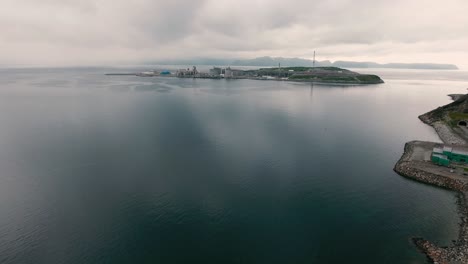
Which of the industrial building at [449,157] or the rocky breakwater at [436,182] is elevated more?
the industrial building at [449,157]

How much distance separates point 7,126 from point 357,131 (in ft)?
267

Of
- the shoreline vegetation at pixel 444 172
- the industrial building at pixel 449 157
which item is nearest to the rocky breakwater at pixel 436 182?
the shoreline vegetation at pixel 444 172

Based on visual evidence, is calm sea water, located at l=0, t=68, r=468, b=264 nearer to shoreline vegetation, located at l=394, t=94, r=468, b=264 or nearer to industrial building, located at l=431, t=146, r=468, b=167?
shoreline vegetation, located at l=394, t=94, r=468, b=264

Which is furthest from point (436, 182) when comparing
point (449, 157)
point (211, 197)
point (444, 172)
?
point (211, 197)

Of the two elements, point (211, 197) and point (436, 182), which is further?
point (436, 182)

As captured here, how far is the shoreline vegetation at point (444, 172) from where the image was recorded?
63.9 feet

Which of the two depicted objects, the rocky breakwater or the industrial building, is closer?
the rocky breakwater

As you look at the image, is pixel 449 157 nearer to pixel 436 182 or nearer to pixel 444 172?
pixel 444 172

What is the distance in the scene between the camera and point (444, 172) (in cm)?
3117

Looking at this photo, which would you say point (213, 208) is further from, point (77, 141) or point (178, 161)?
point (77, 141)

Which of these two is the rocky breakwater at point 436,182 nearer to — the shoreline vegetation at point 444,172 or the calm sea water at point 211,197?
the shoreline vegetation at point 444,172

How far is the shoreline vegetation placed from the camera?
19.5 metres

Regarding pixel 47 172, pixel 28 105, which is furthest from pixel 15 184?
pixel 28 105

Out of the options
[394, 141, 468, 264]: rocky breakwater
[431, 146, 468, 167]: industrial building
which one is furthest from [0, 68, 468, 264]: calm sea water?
[431, 146, 468, 167]: industrial building
